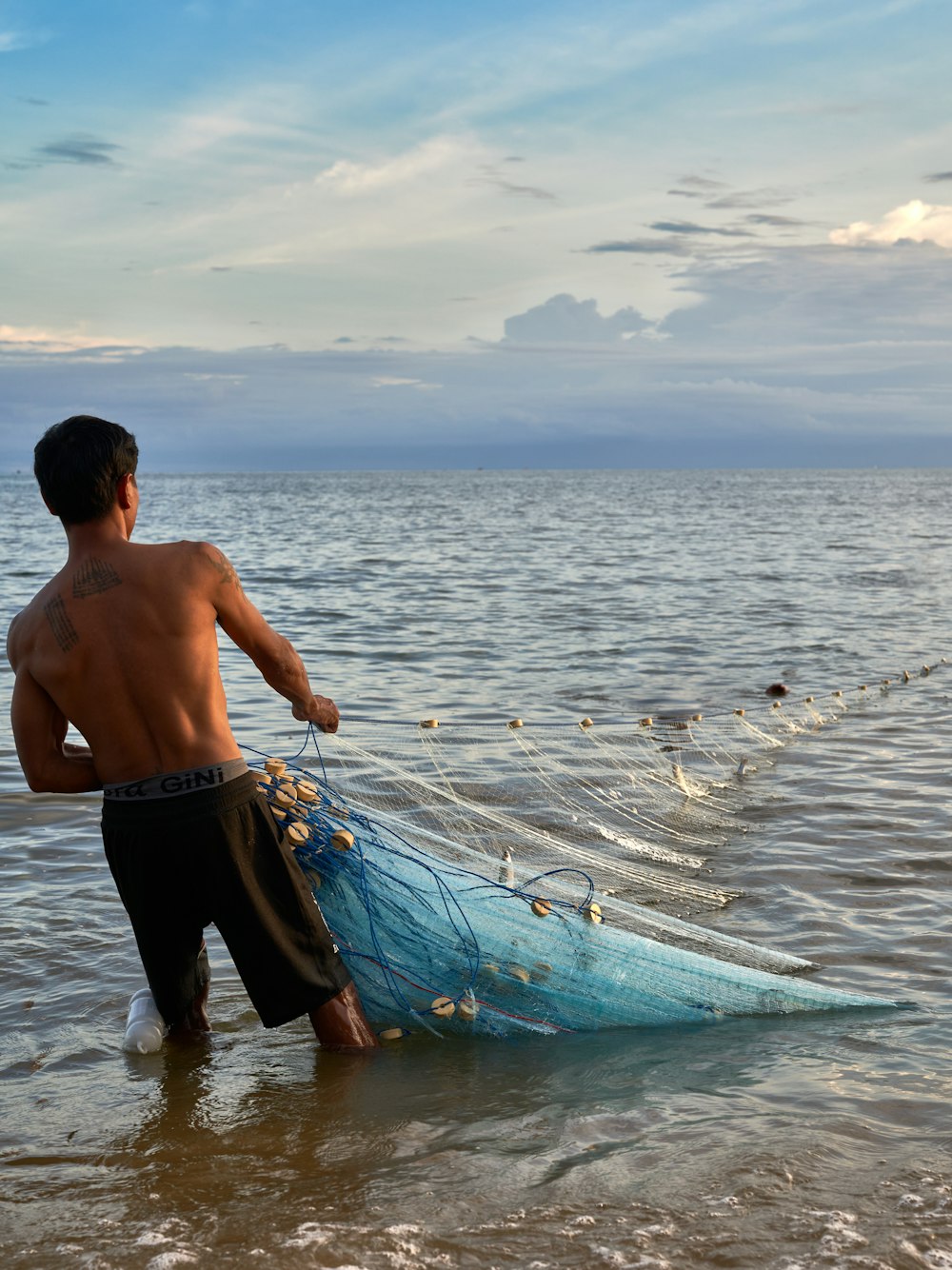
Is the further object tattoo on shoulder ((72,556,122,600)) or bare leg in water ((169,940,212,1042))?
bare leg in water ((169,940,212,1042))

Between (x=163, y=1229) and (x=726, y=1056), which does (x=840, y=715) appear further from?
(x=163, y=1229)

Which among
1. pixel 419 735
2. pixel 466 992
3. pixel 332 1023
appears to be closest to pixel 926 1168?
pixel 466 992

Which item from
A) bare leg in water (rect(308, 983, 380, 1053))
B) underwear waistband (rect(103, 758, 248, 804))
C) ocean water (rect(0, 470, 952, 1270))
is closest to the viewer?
ocean water (rect(0, 470, 952, 1270))

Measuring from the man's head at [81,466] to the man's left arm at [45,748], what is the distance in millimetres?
498

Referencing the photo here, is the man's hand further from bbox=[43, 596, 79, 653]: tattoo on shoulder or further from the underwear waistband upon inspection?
bbox=[43, 596, 79, 653]: tattoo on shoulder

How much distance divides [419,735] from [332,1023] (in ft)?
13.6

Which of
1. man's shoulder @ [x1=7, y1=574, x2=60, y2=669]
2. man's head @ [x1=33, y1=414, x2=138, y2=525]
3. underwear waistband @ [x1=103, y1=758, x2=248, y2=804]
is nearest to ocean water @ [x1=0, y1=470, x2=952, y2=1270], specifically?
underwear waistband @ [x1=103, y1=758, x2=248, y2=804]

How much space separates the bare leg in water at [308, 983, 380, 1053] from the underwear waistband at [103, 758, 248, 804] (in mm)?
795

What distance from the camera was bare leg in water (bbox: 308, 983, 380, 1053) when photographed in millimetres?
3604

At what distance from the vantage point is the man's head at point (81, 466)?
3086mm

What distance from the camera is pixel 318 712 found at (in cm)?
344

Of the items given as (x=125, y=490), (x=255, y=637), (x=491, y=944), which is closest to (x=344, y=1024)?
(x=491, y=944)

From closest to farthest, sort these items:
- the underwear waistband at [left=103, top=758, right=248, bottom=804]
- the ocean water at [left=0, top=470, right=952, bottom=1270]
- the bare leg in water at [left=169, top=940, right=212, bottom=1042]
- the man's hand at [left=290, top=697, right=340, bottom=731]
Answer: the ocean water at [left=0, top=470, right=952, bottom=1270] → the underwear waistband at [left=103, top=758, right=248, bottom=804] → the man's hand at [left=290, top=697, right=340, bottom=731] → the bare leg in water at [left=169, top=940, right=212, bottom=1042]

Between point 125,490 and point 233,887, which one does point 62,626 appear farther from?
point 233,887
